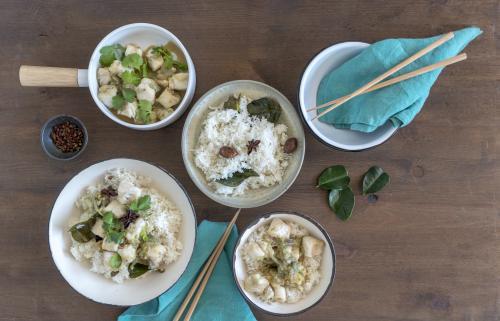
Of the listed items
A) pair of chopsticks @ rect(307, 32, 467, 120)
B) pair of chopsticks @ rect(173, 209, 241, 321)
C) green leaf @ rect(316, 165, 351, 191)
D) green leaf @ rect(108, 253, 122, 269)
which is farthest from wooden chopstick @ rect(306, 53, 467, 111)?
green leaf @ rect(108, 253, 122, 269)

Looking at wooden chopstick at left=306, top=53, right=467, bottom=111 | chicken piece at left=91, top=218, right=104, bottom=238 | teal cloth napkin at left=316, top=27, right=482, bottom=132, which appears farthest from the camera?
chicken piece at left=91, top=218, right=104, bottom=238

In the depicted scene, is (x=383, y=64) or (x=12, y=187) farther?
(x=12, y=187)

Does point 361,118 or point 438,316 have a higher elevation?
point 361,118

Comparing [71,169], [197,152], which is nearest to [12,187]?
[71,169]

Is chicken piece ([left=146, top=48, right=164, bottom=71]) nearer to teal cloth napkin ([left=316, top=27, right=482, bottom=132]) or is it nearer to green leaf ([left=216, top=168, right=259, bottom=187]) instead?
green leaf ([left=216, top=168, right=259, bottom=187])

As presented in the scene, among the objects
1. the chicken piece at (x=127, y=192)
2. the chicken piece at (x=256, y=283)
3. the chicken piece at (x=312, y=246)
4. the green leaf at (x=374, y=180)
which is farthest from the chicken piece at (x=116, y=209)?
the green leaf at (x=374, y=180)

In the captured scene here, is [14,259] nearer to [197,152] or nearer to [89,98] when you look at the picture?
[89,98]

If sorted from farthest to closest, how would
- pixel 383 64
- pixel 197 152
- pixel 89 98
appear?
pixel 89 98 < pixel 197 152 < pixel 383 64
